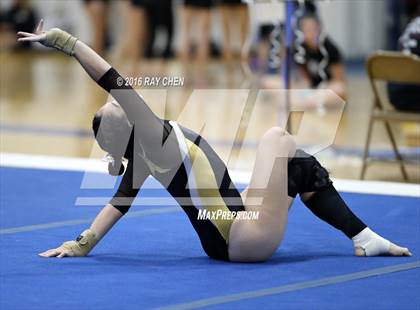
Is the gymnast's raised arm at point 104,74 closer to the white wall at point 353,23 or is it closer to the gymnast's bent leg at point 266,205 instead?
the gymnast's bent leg at point 266,205

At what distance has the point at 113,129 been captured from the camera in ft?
13.3

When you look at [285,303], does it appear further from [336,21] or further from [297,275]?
[336,21]

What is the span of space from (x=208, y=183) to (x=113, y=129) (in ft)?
1.50

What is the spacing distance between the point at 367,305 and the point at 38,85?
320 inches

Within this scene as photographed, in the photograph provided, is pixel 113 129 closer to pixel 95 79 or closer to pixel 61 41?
pixel 95 79

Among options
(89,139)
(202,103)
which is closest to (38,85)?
(202,103)

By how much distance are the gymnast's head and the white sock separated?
1065mm

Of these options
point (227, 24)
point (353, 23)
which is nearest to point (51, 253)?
point (227, 24)

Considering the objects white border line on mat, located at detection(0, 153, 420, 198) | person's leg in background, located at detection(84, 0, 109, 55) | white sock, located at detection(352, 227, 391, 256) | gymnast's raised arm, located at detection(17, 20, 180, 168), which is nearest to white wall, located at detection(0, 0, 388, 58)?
person's leg in background, located at detection(84, 0, 109, 55)

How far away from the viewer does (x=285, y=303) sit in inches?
147

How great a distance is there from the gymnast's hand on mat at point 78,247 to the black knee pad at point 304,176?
2.74 feet

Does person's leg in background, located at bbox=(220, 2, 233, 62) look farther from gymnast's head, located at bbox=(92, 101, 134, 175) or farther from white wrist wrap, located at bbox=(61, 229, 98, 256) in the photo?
gymnast's head, located at bbox=(92, 101, 134, 175)

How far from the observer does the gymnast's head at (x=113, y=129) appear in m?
4.06

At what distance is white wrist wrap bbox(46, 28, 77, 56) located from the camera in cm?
393
